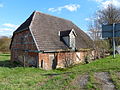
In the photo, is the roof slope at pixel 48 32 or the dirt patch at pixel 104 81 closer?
the dirt patch at pixel 104 81

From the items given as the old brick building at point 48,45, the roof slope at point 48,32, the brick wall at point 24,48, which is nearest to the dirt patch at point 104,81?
the old brick building at point 48,45

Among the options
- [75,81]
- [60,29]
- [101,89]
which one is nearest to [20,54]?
[60,29]

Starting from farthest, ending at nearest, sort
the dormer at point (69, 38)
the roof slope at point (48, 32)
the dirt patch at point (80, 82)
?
the dormer at point (69, 38), the roof slope at point (48, 32), the dirt patch at point (80, 82)

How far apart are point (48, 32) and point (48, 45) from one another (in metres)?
2.61

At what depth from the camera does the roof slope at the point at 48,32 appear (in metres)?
16.8

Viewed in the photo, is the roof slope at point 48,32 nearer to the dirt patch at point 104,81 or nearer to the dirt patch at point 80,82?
the dirt patch at point 80,82

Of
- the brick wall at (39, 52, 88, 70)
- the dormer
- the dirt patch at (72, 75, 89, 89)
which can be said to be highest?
the dormer

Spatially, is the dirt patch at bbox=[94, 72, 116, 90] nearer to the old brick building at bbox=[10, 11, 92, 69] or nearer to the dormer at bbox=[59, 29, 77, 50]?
the old brick building at bbox=[10, 11, 92, 69]

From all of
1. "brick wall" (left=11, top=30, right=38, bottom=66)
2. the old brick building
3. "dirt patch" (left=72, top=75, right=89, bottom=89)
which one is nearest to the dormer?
the old brick building

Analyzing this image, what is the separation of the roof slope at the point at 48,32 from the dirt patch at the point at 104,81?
8298mm

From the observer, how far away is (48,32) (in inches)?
739

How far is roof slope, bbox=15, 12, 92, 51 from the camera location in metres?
16.8

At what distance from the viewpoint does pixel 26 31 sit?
61.8 feet

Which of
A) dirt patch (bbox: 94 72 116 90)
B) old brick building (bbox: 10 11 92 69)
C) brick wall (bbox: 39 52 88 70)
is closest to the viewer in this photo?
dirt patch (bbox: 94 72 116 90)
